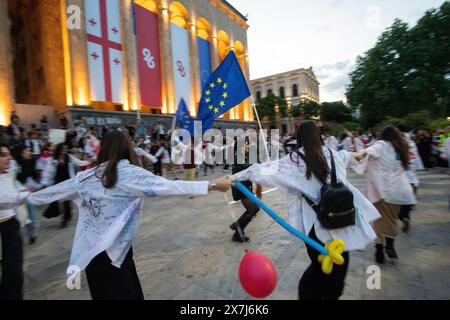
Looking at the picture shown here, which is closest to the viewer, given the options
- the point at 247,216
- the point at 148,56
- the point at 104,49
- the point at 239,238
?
the point at 239,238

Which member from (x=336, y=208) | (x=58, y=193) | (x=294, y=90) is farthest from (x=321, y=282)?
(x=294, y=90)

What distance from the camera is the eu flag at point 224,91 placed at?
5.02 m

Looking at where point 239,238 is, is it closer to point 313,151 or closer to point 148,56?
point 313,151

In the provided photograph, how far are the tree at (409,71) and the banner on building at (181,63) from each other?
52.0 ft

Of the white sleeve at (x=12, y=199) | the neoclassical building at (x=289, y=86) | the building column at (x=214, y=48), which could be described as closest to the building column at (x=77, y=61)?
the building column at (x=214, y=48)

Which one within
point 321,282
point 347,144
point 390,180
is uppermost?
point 347,144

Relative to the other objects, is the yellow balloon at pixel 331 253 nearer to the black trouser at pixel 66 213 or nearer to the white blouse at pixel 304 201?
the white blouse at pixel 304 201

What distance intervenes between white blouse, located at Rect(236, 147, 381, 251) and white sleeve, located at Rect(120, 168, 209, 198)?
0.57 metres

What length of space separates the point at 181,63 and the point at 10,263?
2323cm

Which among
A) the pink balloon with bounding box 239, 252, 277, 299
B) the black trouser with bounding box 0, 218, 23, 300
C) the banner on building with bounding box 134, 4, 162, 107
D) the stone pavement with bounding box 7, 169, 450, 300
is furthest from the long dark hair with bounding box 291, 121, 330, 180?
the banner on building with bounding box 134, 4, 162, 107

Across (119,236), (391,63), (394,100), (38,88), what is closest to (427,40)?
(391,63)

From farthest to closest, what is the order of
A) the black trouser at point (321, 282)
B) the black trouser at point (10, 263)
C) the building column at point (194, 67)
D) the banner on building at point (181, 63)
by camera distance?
the building column at point (194, 67) < the banner on building at point (181, 63) < the black trouser at point (10, 263) < the black trouser at point (321, 282)

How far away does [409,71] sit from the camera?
2145cm

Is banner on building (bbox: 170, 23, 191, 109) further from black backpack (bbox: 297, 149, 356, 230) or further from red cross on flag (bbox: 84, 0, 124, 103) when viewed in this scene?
black backpack (bbox: 297, 149, 356, 230)
